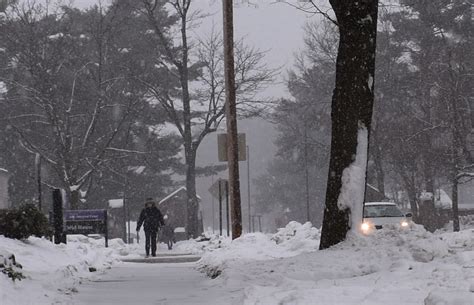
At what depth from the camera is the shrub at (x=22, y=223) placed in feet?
→ 37.9

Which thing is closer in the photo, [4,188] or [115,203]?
[4,188]

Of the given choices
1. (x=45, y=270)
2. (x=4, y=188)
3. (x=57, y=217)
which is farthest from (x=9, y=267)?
(x=4, y=188)

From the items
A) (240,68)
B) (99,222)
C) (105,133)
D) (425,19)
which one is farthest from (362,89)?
(105,133)

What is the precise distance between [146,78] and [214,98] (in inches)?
167

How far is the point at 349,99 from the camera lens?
30.7 feet

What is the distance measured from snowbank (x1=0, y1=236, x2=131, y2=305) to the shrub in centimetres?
18

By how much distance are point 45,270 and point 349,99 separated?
5092mm

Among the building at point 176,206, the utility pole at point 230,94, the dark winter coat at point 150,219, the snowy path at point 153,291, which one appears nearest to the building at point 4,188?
the building at point 176,206

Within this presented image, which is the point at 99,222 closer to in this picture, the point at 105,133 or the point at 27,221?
the point at 27,221

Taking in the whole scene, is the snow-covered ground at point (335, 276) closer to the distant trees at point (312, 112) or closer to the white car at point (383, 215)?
the white car at point (383, 215)

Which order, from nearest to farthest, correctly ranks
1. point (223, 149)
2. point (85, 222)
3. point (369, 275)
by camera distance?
point (369, 275) → point (223, 149) → point (85, 222)

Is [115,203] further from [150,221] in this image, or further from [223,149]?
[223,149]

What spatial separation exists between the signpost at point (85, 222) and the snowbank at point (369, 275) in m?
11.0

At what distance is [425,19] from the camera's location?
37.1 m
